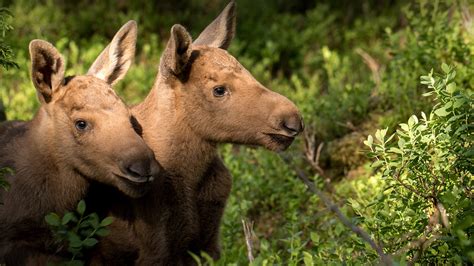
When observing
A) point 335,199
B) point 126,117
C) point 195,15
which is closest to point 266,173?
point 335,199

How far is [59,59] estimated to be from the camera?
6.57 meters

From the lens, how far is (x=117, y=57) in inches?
280

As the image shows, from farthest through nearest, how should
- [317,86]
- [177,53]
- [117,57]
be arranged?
1. [317,86]
2. [117,57]
3. [177,53]

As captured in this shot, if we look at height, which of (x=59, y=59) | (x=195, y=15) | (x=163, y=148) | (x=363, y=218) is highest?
(x=59, y=59)

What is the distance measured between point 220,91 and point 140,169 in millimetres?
958

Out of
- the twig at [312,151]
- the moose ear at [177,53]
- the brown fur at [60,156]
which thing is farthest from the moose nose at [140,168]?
the twig at [312,151]

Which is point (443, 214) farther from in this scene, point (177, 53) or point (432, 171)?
point (177, 53)

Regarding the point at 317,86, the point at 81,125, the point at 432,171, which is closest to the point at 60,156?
the point at 81,125

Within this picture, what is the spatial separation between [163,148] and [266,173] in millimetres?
2893

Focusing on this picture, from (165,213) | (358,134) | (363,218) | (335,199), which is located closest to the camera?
(363,218)

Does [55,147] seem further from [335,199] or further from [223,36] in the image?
[335,199]

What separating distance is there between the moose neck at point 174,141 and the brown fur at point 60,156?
0.93 feet

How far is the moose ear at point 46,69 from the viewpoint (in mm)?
6488

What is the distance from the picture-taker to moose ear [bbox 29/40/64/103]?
6488 mm
